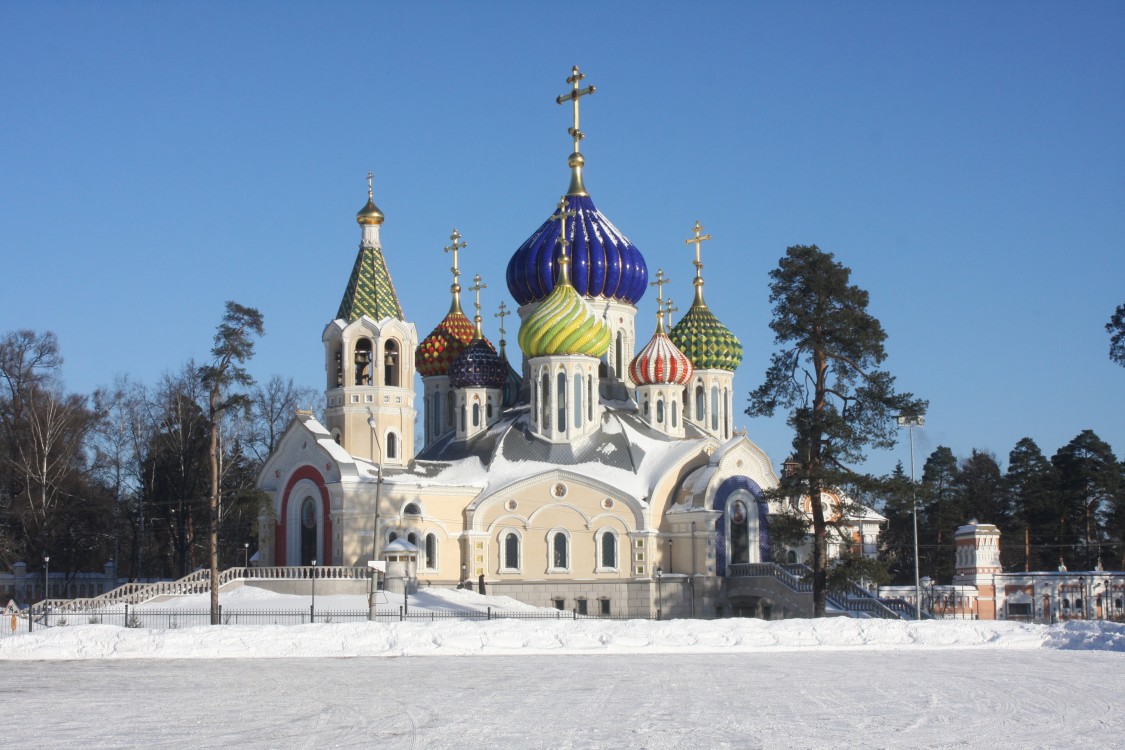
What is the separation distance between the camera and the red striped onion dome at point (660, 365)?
48531 mm

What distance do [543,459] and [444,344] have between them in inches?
358

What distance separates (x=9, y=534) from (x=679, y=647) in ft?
100

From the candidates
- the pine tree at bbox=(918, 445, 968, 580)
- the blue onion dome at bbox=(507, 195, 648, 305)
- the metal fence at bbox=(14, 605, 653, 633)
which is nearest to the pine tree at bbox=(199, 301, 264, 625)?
the metal fence at bbox=(14, 605, 653, 633)

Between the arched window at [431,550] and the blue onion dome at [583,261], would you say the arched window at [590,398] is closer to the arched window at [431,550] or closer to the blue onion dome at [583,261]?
the blue onion dome at [583,261]

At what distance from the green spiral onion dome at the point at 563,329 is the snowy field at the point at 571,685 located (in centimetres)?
1673

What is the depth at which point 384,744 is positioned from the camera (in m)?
15.3

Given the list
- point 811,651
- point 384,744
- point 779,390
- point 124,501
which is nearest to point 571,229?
point 779,390

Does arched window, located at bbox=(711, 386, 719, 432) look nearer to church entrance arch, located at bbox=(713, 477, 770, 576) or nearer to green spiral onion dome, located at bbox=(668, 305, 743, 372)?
green spiral onion dome, located at bbox=(668, 305, 743, 372)

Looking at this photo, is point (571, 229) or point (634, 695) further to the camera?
point (571, 229)

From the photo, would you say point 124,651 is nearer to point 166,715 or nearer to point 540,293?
point 166,715

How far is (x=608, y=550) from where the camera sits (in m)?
44.5

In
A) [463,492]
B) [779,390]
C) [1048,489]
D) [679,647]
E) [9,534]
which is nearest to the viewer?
[679,647]

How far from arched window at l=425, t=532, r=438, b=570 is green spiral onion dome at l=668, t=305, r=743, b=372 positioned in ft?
42.1

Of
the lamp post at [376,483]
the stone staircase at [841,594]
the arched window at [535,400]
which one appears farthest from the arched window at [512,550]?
the stone staircase at [841,594]
